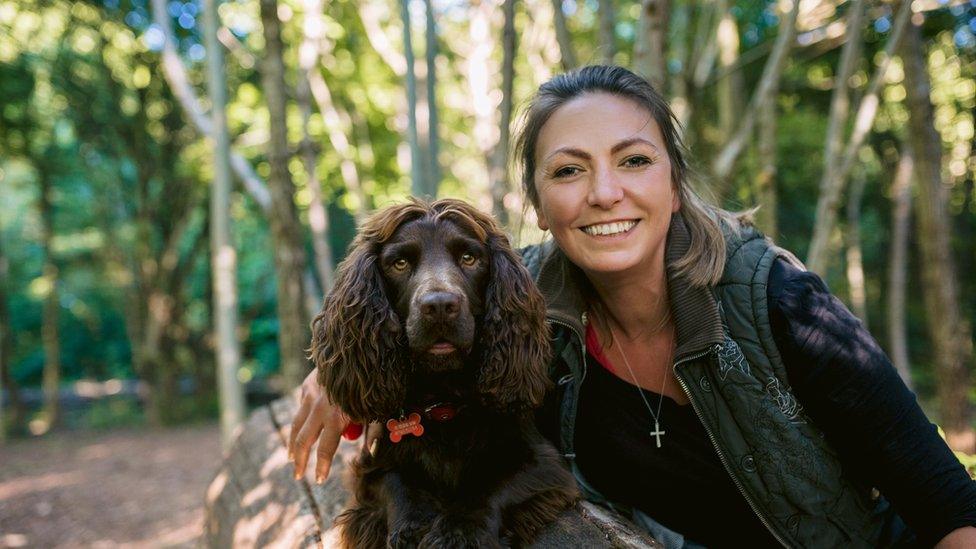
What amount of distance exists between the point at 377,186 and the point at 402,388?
9.42 meters

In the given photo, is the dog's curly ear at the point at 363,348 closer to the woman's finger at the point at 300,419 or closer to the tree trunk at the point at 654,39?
the woman's finger at the point at 300,419

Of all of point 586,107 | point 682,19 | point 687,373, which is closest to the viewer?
point 687,373

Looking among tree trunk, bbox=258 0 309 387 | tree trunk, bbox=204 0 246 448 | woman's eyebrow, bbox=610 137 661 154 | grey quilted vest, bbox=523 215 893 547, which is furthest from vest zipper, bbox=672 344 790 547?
tree trunk, bbox=204 0 246 448

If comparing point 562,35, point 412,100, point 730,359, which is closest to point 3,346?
point 412,100

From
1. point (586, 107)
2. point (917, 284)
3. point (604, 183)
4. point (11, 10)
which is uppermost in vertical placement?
point (11, 10)

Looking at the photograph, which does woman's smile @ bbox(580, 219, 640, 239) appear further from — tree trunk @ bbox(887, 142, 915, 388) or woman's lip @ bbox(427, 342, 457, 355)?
tree trunk @ bbox(887, 142, 915, 388)

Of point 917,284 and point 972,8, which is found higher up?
point 972,8

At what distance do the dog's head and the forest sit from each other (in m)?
0.79

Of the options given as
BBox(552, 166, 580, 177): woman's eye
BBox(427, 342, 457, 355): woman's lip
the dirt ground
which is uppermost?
BBox(552, 166, 580, 177): woman's eye

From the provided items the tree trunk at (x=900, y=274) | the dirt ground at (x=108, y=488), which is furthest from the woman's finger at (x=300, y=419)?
the tree trunk at (x=900, y=274)

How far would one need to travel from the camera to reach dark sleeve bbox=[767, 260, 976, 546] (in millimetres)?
1951

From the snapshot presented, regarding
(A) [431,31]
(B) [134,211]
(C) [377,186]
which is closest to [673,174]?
(A) [431,31]

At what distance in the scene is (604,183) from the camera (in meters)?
2.14

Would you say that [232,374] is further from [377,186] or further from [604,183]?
[377,186]
